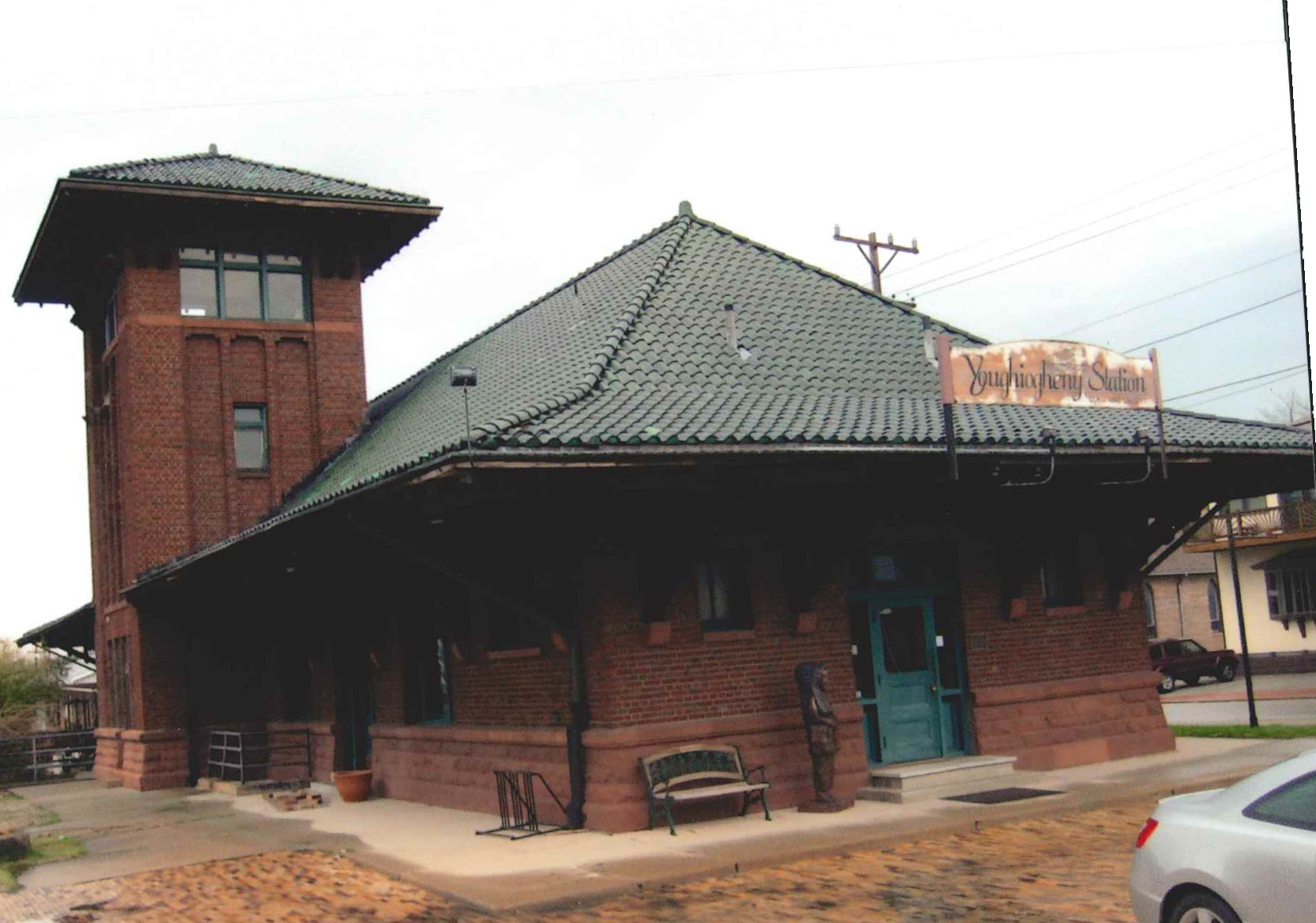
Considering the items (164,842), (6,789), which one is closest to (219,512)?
(6,789)

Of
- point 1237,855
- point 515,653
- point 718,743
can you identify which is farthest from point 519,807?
point 1237,855

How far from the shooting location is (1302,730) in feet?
68.0

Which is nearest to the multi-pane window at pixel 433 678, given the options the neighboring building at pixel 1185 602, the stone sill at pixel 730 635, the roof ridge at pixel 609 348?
the roof ridge at pixel 609 348

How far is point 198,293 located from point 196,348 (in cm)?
116

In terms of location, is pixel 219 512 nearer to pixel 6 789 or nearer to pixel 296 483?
pixel 296 483

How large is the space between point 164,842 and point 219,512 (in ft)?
35.2

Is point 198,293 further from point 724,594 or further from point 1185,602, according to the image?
point 1185,602

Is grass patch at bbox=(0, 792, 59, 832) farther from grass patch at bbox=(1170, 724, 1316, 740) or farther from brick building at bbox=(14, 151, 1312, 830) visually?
grass patch at bbox=(1170, 724, 1316, 740)

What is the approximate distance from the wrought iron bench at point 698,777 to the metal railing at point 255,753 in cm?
1156

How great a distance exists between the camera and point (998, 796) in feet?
49.1

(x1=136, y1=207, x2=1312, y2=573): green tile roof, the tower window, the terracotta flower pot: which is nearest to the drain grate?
(x1=136, y1=207, x2=1312, y2=573): green tile roof

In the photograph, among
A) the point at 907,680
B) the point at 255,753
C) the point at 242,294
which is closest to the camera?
the point at 907,680

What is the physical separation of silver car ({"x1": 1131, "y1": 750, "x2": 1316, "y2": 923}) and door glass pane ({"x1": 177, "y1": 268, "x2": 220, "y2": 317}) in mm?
23405

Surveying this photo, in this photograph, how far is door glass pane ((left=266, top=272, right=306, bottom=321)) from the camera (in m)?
27.8
